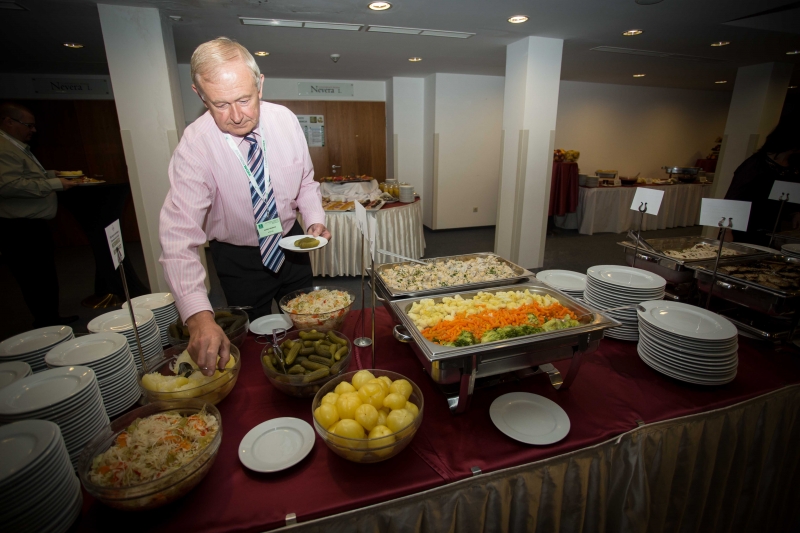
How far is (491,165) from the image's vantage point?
5.89m

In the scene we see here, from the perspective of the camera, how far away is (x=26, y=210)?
2541 mm

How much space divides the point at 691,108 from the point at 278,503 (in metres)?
9.12

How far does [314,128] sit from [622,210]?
4919 millimetres

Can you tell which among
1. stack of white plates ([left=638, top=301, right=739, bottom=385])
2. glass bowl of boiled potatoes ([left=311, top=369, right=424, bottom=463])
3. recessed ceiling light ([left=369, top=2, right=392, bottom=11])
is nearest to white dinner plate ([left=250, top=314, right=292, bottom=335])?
glass bowl of boiled potatoes ([left=311, top=369, right=424, bottom=463])

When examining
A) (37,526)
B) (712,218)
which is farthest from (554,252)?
(37,526)

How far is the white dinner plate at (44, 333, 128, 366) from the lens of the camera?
0.86 m

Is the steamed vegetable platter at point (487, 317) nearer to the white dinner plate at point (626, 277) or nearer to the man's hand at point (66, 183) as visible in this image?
the white dinner plate at point (626, 277)

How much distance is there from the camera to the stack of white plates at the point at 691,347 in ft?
3.23

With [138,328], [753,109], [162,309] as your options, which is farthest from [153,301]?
[753,109]

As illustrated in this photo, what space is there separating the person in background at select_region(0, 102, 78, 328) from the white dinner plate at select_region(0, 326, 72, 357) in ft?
7.15

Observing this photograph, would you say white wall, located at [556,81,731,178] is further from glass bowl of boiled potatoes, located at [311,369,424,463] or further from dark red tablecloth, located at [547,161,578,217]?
glass bowl of boiled potatoes, located at [311,369,424,463]

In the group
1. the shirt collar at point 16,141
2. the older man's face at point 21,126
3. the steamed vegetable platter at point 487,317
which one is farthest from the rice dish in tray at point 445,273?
the older man's face at point 21,126

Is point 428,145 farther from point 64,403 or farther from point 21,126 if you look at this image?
point 64,403

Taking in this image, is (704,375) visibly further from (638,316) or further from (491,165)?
(491,165)
